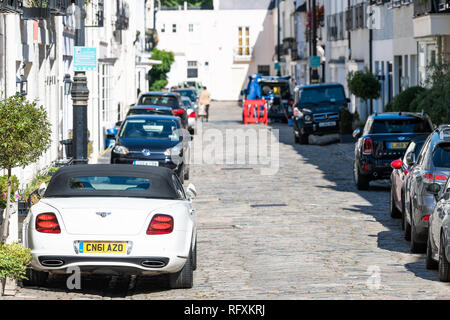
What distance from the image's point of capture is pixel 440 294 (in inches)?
451

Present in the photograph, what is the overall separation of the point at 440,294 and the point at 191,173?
1755cm

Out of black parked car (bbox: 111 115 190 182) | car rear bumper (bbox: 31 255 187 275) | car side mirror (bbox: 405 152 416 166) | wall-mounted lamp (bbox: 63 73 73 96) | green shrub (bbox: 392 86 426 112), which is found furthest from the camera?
green shrub (bbox: 392 86 426 112)

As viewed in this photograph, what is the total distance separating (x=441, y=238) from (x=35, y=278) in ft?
14.5

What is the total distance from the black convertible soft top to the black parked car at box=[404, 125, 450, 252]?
3.47 meters

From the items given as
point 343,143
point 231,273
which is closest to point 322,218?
point 231,273

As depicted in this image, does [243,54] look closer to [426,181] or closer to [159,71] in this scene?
[159,71]

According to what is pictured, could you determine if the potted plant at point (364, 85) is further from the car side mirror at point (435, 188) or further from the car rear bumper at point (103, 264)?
the car rear bumper at point (103, 264)

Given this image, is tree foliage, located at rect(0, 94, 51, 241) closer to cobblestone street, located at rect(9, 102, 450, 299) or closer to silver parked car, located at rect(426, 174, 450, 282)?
cobblestone street, located at rect(9, 102, 450, 299)

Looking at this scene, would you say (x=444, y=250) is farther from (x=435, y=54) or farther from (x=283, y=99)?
(x=283, y=99)

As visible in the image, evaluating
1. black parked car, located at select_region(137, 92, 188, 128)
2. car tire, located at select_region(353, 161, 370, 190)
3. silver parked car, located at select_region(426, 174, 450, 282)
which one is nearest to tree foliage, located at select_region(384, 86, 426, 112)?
black parked car, located at select_region(137, 92, 188, 128)

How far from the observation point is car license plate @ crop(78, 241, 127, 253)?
444 inches

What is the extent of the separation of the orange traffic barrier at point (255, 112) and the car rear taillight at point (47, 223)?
45.0 m

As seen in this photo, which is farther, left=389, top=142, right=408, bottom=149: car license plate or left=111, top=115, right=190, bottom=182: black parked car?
left=111, top=115, right=190, bottom=182: black parked car

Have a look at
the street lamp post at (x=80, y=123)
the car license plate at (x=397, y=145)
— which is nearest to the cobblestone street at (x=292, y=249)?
the car license plate at (x=397, y=145)
